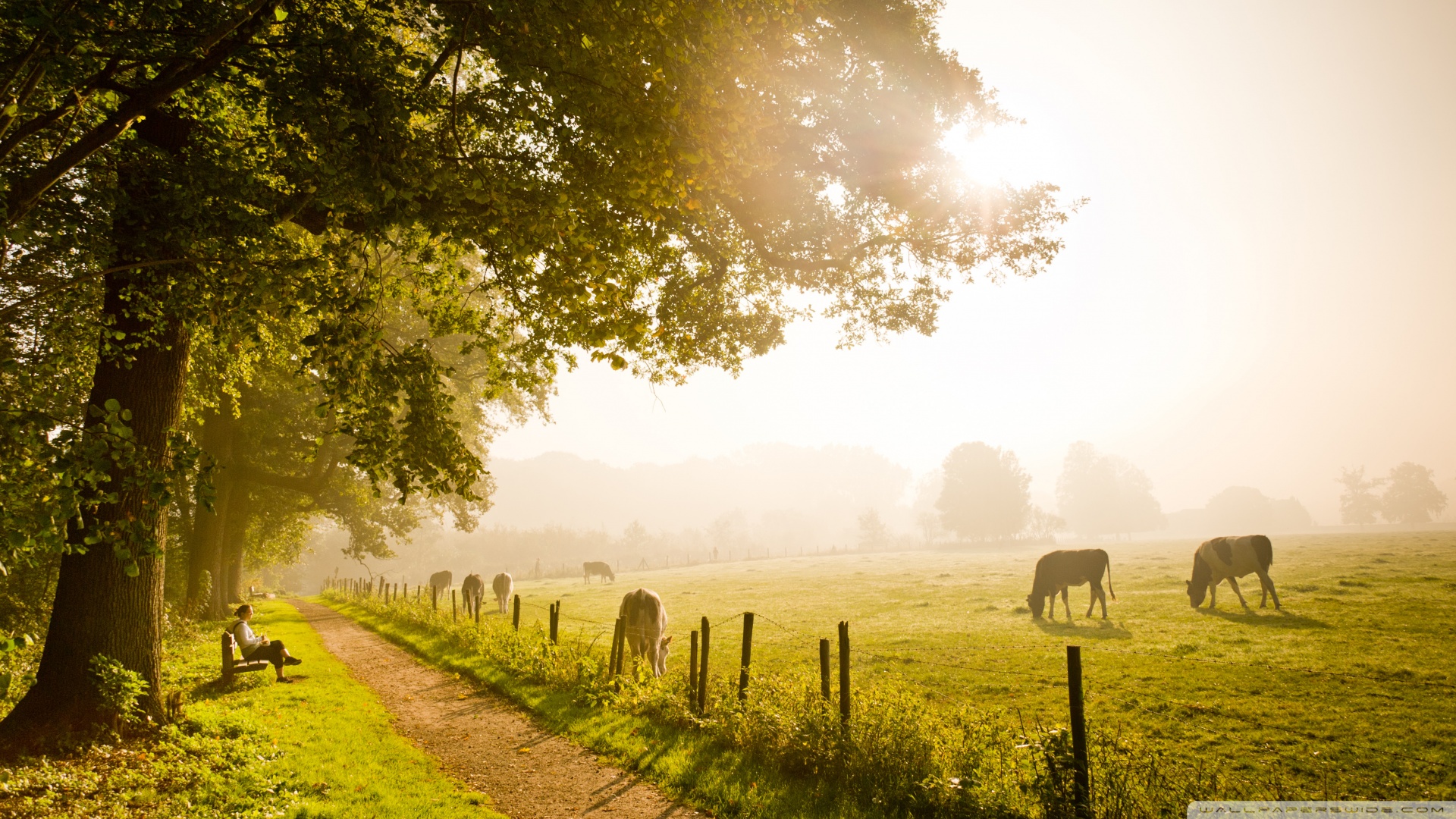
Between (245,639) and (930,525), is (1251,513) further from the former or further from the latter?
(245,639)

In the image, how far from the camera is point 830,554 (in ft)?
301

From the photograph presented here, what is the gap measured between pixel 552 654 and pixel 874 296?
38.1ft

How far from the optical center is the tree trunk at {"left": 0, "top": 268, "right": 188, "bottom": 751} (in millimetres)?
7121

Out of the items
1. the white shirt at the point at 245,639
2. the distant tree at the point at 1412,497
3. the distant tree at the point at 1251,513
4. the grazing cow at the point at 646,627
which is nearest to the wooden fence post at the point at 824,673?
the grazing cow at the point at 646,627

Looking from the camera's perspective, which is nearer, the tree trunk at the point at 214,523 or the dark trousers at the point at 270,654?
the dark trousers at the point at 270,654

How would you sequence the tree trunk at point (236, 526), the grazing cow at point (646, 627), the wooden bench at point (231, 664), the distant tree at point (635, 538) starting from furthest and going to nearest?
the distant tree at point (635, 538)
the tree trunk at point (236, 526)
the grazing cow at point (646, 627)
the wooden bench at point (231, 664)

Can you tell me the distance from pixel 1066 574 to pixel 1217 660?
887cm

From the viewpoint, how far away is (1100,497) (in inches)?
4518

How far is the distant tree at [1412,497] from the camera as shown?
11294cm

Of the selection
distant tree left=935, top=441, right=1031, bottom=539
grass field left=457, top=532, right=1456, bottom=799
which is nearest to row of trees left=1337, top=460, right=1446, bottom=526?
distant tree left=935, top=441, right=1031, bottom=539

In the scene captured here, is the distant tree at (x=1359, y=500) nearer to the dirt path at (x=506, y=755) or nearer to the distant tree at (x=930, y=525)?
the distant tree at (x=930, y=525)

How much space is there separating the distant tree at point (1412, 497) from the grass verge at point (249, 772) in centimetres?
16854

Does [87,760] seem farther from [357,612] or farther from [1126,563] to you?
[1126,563]

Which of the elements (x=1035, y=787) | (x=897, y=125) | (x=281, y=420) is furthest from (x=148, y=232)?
(x=281, y=420)
